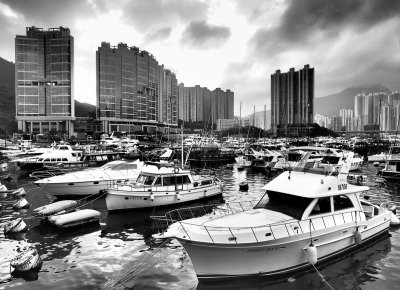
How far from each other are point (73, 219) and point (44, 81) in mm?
138498

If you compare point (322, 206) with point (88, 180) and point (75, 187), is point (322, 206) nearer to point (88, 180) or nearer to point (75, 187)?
point (88, 180)

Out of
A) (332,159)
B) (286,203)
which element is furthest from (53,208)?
(332,159)

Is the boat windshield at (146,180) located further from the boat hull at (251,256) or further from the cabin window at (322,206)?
the cabin window at (322,206)

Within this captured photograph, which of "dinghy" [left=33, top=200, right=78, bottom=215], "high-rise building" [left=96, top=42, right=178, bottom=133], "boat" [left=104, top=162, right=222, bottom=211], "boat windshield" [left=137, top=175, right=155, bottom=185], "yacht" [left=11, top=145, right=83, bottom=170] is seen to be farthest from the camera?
"high-rise building" [left=96, top=42, right=178, bottom=133]

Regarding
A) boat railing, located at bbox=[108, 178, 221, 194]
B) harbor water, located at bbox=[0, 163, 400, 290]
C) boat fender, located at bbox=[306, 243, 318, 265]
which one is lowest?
harbor water, located at bbox=[0, 163, 400, 290]

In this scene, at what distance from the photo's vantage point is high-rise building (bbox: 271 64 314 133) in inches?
6973

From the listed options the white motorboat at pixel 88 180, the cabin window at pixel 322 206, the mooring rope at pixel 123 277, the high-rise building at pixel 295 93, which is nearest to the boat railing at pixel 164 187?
the white motorboat at pixel 88 180

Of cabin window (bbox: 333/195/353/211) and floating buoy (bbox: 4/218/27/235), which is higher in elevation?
cabin window (bbox: 333/195/353/211)

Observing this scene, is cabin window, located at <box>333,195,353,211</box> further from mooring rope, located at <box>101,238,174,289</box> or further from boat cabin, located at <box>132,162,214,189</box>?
boat cabin, located at <box>132,162,214,189</box>

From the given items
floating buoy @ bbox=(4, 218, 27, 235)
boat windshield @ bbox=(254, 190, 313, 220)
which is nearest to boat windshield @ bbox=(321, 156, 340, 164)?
boat windshield @ bbox=(254, 190, 313, 220)

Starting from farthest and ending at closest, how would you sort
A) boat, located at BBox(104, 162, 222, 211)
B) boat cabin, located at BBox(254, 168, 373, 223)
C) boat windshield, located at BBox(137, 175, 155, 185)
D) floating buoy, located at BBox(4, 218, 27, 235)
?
boat windshield, located at BBox(137, 175, 155, 185), boat, located at BBox(104, 162, 222, 211), floating buoy, located at BBox(4, 218, 27, 235), boat cabin, located at BBox(254, 168, 373, 223)

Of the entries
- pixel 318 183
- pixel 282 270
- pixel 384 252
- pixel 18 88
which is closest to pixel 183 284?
pixel 282 270

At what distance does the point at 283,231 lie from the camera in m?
10.1

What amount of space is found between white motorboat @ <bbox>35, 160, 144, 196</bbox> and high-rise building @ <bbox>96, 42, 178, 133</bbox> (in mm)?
118539
